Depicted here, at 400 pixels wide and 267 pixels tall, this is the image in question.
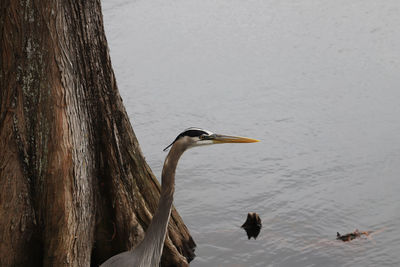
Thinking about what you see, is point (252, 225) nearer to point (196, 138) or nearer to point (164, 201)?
point (164, 201)

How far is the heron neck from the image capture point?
14.6ft

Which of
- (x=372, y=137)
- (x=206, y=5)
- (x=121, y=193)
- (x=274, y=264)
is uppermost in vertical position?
(x=206, y=5)

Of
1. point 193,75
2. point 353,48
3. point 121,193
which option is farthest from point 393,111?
point 121,193

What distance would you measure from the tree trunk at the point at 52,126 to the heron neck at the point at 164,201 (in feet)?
1.93

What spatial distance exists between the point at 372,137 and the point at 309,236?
2.16 meters

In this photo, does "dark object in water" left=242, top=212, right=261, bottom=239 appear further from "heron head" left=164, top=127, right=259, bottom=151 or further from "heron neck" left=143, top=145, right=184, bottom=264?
"heron head" left=164, top=127, right=259, bottom=151

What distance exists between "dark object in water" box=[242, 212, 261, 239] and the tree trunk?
1934 millimetres

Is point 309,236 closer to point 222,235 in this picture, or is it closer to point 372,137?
point 222,235

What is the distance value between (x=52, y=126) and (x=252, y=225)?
2.68 m

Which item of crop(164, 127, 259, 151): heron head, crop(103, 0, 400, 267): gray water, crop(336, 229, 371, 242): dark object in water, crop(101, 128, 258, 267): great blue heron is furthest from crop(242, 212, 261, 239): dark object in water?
crop(164, 127, 259, 151): heron head

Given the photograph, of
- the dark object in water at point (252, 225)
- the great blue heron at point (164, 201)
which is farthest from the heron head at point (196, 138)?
the dark object in water at point (252, 225)

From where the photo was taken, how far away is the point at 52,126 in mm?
4496

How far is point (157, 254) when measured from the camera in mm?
4629

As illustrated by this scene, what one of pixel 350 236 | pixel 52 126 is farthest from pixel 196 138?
pixel 350 236
